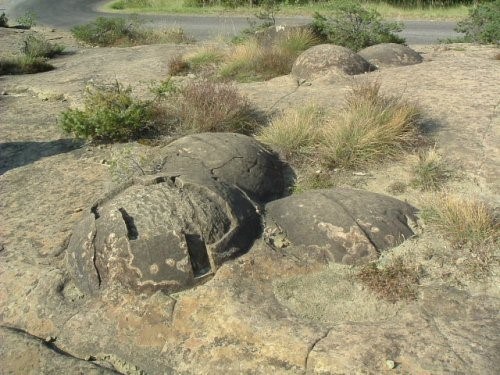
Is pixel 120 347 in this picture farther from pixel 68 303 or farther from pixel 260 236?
pixel 260 236

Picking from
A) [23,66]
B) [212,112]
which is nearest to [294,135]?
[212,112]

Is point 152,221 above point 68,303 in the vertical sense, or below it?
above

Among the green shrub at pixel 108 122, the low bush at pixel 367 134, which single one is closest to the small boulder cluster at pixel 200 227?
the low bush at pixel 367 134

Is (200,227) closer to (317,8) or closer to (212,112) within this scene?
(212,112)

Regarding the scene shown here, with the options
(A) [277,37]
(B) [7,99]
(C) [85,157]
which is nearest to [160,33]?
(A) [277,37]

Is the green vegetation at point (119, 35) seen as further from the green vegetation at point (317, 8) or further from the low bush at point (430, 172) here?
the low bush at point (430, 172)

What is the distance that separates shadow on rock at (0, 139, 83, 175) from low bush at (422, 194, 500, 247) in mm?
4209

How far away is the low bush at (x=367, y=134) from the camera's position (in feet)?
19.6

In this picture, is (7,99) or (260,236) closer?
(260,236)

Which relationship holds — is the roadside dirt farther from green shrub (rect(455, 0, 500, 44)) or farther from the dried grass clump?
green shrub (rect(455, 0, 500, 44))

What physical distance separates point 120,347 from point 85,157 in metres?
3.31

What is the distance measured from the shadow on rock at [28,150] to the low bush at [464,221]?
4.21m

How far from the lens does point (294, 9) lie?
23297 millimetres

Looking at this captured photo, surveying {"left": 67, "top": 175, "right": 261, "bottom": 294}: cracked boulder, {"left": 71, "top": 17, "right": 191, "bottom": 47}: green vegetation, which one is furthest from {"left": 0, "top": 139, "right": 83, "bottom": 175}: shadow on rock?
{"left": 71, "top": 17, "right": 191, "bottom": 47}: green vegetation
